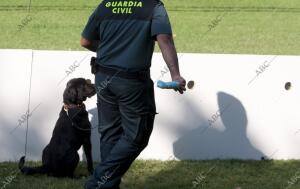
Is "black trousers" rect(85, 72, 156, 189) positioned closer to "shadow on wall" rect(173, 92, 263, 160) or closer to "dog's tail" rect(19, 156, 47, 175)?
"dog's tail" rect(19, 156, 47, 175)

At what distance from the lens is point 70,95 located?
551 centimetres

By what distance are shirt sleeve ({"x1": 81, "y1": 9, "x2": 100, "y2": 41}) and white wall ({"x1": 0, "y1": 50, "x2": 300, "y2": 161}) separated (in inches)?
62.5

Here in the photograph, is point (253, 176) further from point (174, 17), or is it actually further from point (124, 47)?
point (174, 17)

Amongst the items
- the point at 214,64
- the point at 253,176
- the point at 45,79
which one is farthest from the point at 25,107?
the point at 253,176

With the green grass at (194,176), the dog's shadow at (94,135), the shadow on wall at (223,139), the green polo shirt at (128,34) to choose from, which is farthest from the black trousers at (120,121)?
the shadow on wall at (223,139)

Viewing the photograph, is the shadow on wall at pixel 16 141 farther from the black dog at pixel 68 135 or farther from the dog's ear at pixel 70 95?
the dog's ear at pixel 70 95

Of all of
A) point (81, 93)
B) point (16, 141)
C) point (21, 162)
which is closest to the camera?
point (81, 93)

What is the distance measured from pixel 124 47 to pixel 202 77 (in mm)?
2052

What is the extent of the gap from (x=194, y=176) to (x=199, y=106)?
0.82 m

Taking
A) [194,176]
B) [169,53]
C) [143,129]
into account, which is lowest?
[194,176]

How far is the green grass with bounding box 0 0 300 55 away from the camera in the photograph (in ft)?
44.7

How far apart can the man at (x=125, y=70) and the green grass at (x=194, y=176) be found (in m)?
1.03

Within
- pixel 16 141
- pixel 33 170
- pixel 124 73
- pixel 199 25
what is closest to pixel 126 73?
pixel 124 73

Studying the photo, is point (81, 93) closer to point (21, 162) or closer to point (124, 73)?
point (21, 162)
